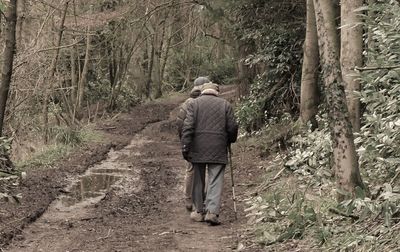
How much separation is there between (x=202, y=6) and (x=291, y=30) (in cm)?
417

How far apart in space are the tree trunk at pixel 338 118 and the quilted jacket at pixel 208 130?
2.38 m

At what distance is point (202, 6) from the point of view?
59.6 ft

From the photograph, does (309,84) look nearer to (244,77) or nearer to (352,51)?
(352,51)

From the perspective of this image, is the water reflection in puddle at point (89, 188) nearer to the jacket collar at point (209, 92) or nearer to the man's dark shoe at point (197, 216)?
the man's dark shoe at point (197, 216)

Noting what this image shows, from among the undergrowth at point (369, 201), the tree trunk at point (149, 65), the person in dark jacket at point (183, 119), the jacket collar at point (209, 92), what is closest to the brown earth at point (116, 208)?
the person in dark jacket at point (183, 119)

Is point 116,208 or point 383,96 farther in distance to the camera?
point 116,208

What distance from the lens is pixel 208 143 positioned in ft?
27.7

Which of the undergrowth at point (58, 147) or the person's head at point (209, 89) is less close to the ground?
the person's head at point (209, 89)

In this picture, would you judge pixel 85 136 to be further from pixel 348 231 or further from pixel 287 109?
pixel 348 231

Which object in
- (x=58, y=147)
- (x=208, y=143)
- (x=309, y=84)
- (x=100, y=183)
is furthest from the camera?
(x=58, y=147)

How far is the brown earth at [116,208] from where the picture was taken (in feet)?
23.9

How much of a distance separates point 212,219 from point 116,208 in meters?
2.14

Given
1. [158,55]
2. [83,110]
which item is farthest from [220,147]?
[158,55]

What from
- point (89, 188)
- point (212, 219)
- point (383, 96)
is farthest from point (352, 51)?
point (89, 188)
